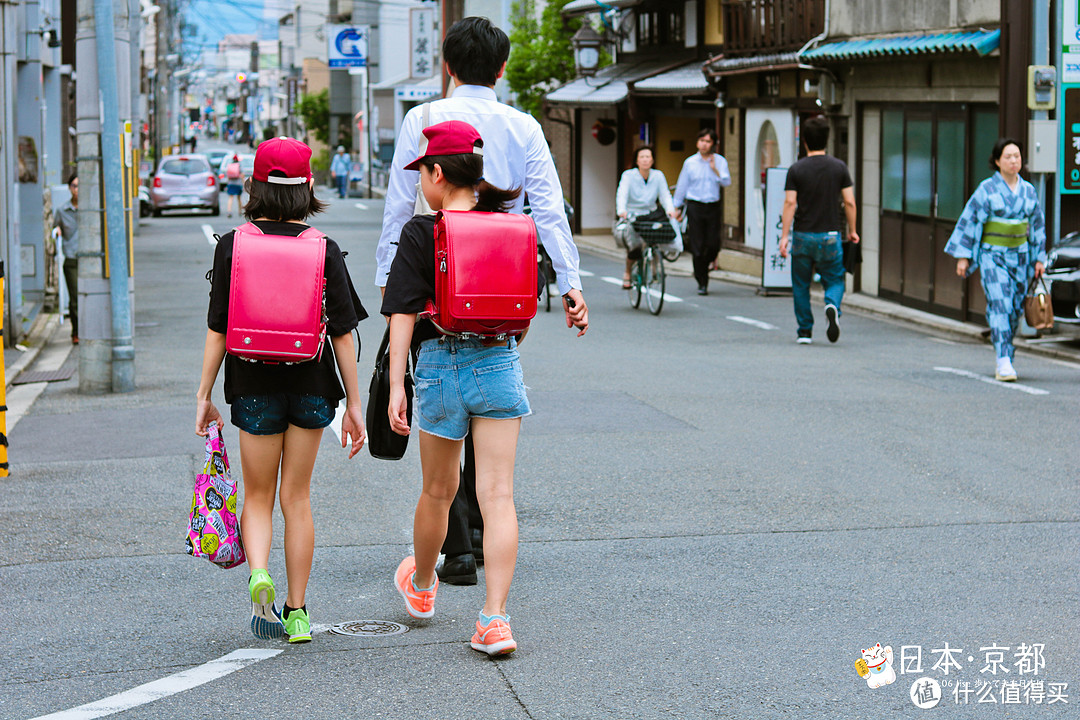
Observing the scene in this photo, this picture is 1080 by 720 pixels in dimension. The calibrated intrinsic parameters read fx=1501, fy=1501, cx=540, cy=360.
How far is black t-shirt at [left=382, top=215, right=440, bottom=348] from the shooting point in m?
4.74

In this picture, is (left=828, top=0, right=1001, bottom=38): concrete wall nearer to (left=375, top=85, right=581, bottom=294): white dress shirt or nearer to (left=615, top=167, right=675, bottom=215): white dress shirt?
(left=615, top=167, right=675, bottom=215): white dress shirt

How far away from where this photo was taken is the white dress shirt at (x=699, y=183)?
1973 cm

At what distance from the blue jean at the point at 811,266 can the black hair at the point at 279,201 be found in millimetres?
9277

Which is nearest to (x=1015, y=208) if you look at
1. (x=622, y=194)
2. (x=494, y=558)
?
(x=622, y=194)

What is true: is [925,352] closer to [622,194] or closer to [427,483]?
[622,194]

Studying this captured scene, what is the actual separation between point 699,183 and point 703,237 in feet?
2.63

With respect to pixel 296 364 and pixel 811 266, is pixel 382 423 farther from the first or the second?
pixel 811 266

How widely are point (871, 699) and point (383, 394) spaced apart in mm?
1838

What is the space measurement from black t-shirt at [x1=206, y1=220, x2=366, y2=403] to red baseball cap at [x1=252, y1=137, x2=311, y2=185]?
0.14m

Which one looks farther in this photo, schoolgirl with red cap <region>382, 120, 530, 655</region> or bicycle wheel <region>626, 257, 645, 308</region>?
bicycle wheel <region>626, 257, 645, 308</region>

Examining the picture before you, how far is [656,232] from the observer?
16.5 metres

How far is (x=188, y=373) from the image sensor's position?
12.4m

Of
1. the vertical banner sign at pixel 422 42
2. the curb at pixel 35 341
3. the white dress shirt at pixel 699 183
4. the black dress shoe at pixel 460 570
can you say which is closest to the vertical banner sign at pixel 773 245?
the white dress shirt at pixel 699 183

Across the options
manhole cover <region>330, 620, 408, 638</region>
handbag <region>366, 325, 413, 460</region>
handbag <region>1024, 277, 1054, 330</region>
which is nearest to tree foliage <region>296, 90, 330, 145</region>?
handbag <region>1024, 277, 1054, 330</region>
